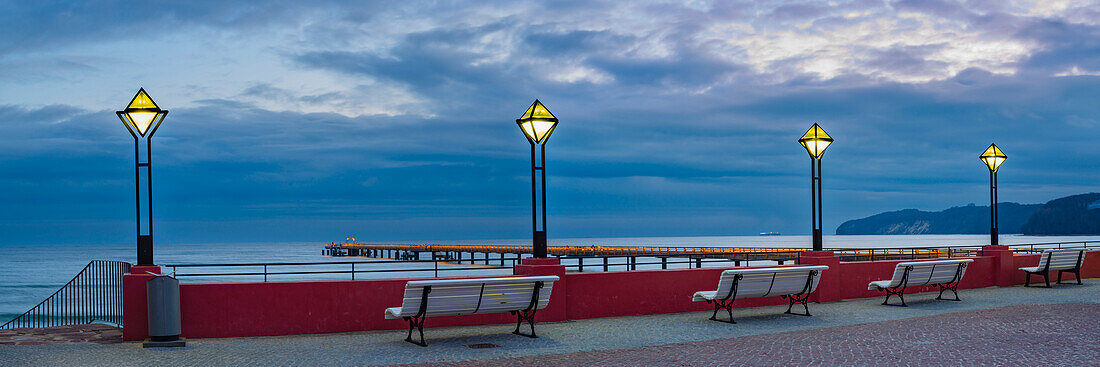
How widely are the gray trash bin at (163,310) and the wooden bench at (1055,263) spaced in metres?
16.4

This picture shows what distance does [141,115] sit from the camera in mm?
10164

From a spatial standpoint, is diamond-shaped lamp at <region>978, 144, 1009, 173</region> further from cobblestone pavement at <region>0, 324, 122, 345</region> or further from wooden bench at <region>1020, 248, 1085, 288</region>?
cobblestone pavement at <region>0, 324, 122, 345</region>

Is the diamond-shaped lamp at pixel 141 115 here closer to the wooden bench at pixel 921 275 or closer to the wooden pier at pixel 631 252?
the wooden bench at pixel 921 275

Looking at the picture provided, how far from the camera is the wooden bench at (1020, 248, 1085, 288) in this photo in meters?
17.7

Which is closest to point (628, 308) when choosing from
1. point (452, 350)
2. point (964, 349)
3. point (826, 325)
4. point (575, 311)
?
point (575, 311)

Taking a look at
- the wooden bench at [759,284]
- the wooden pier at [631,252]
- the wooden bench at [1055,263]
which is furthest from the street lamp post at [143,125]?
the wooden pier at [631,252]

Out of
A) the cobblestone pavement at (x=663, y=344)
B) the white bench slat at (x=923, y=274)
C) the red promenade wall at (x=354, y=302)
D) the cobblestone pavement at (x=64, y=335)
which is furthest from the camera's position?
the white bench slat at (x=923, y=274)

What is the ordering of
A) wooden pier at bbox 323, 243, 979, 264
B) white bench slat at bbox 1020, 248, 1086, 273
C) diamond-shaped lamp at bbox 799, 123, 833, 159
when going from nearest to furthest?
diamond-shaped lamp at bbox 799, 123, 833, 159
white bench slat at bbox 1020, 248, 1086, 273
wooden pier at bbox 323, 243, 979, 264

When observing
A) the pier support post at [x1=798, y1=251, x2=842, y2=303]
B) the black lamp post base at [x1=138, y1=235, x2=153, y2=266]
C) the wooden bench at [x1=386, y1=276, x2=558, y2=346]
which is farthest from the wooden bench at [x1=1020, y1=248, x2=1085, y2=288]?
the black lamp post base at [x1=138, y1=235, x2=153, y2=266]

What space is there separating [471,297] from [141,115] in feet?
15.1

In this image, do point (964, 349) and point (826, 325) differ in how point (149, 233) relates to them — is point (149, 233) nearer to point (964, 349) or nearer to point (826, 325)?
point (826, 325)

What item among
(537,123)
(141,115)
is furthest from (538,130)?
(141,115)

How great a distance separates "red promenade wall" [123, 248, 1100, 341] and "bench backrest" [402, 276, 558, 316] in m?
1.03

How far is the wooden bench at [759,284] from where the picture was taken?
11.5 metres
